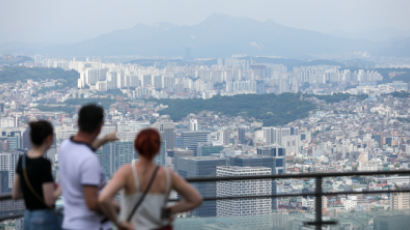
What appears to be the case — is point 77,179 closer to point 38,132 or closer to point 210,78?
point 38,132

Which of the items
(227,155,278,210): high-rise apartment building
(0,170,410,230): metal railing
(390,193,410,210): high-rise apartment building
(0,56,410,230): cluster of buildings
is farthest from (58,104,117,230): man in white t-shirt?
(227,155,278,210): high-rise apartment building

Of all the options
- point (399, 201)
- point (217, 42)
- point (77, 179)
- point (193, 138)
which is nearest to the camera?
point (77, 179)

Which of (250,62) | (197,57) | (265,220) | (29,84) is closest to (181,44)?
(197,57)

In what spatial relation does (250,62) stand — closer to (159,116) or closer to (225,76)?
(225,76)


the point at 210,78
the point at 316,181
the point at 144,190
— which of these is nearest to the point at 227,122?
the point at 210,78

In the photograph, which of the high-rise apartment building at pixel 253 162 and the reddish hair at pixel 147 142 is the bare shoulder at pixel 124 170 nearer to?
the reddish hair at pixel 147 142

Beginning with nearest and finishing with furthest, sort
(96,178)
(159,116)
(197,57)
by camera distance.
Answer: (96,178)
(159,116)
(197,57)
